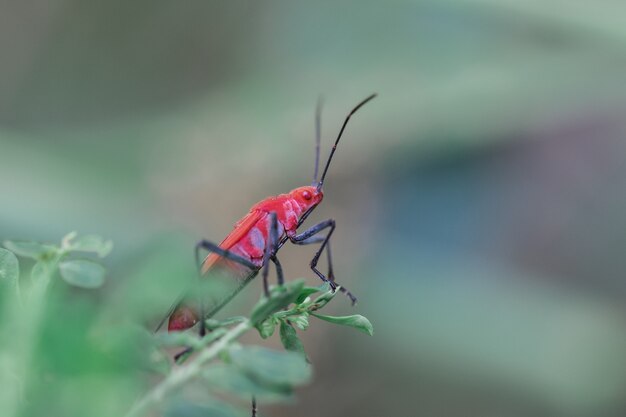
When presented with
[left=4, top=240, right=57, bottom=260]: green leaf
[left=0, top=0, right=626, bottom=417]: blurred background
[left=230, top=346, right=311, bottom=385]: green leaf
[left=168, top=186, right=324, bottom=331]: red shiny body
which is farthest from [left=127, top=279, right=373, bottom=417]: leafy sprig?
[left=0, top=0, right=626, bottom=417]: blurred background

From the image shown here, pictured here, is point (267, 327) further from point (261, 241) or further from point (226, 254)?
point (261, 241)

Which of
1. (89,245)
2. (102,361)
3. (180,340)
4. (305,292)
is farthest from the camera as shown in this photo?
(305,292)

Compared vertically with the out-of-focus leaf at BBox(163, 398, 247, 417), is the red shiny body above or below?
below

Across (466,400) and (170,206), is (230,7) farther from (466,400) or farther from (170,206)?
(466,400)

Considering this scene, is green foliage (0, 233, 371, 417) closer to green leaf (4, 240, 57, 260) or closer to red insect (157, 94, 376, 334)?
green leaf (4, 240, 57, 260)

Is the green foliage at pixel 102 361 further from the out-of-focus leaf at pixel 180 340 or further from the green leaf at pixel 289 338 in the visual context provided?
the green leaf at pixel 289 338

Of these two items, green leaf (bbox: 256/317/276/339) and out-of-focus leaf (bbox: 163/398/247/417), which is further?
green leaf (bbox: 256/317/276/339)

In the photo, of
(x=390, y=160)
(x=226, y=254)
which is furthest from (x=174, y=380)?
(x=390, y=160)

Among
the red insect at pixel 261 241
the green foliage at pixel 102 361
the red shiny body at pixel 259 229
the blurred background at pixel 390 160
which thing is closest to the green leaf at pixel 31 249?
the green foliage at pixel 102 361
